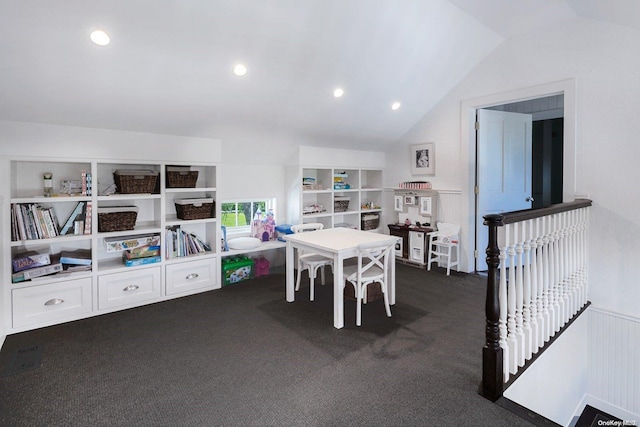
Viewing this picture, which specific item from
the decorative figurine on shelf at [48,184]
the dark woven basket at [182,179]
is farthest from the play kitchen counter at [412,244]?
the decorative figurine on shelf at [48,184]

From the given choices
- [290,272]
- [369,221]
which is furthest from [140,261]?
[369,221]

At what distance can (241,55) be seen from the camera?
115 inches

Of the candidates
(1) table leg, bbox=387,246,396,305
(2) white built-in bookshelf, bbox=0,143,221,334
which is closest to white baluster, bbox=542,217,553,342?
(1) table leg, bbox=387,246,396,305

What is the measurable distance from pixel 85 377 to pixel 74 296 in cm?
112

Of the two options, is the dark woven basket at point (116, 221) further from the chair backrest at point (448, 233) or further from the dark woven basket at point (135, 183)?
the chair backrest at point (448, 233)

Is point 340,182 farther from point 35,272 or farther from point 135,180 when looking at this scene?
point 35,272

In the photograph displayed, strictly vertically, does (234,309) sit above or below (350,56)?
below

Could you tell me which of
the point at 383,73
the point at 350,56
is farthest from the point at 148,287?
the point at 383,73

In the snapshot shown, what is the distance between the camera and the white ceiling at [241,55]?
2354 mm

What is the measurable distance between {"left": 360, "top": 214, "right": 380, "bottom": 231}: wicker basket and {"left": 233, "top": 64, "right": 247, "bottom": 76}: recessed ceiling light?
3.04m

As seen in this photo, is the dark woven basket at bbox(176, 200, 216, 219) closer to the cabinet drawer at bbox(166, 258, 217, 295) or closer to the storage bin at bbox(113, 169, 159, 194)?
the storage bin at bbox(113, 169, 159, 194)

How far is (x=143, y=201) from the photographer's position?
148 inches

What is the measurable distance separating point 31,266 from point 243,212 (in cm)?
229

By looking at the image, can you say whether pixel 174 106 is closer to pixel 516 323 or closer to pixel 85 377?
pixel 85 377
